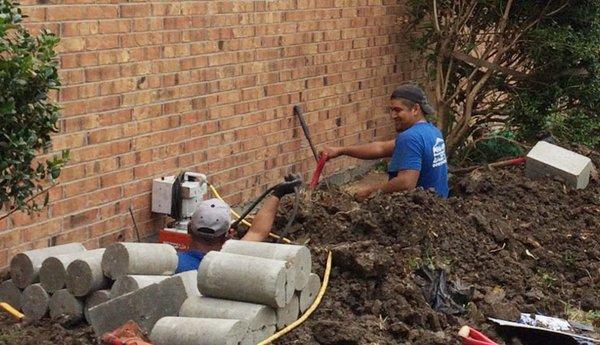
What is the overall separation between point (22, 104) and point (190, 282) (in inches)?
60.5

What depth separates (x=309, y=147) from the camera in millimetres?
11211

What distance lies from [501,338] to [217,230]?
1.82m

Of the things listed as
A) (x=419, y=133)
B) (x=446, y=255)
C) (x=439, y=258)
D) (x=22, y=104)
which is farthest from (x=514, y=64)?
(x=22, y=104)

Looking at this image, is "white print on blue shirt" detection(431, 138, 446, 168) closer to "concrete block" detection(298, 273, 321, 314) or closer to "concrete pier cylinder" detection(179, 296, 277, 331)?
"concrete block" detection(298, 273, 321, 314)

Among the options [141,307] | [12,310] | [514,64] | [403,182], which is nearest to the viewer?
[141,307]

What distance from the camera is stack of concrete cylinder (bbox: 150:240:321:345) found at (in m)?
5.70

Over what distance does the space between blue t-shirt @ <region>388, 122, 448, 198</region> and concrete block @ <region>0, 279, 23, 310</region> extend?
377cm

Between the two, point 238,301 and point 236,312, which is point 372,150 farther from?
point 236,312

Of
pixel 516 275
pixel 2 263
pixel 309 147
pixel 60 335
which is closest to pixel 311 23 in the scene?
pixel 309 147

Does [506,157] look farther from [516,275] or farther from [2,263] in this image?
[2,263]

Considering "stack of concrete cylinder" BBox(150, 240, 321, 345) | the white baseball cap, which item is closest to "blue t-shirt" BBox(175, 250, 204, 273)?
the white baseball cap

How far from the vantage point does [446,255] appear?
26.2ft

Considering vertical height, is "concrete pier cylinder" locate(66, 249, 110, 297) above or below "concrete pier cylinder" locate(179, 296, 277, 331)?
above

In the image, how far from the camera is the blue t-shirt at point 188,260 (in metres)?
6.86
